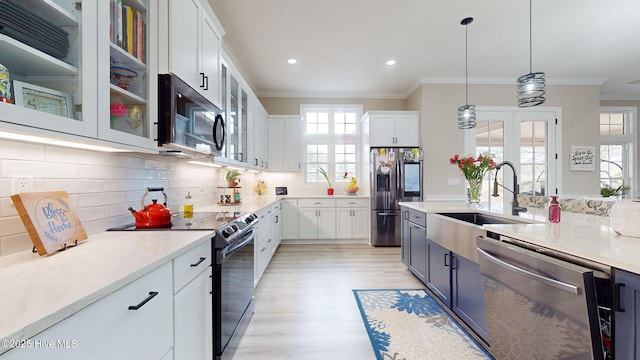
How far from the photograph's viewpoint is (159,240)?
123cm

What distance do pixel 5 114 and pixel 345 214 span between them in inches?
167

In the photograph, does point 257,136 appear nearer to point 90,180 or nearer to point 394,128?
point 394,128

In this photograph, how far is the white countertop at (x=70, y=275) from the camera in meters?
0.55

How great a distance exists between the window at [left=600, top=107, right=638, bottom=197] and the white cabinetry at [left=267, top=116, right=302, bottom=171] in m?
5.99

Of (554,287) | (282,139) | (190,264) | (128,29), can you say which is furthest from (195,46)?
(282,139)

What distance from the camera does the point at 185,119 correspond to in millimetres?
1679

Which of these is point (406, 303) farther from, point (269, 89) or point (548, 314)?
point (269, 89)

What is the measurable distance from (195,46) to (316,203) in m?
3.24

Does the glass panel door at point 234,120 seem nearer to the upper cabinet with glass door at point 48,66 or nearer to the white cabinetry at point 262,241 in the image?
the white cabinetry at point 262,241

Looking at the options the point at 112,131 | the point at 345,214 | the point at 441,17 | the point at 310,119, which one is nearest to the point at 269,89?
the point at 310,119

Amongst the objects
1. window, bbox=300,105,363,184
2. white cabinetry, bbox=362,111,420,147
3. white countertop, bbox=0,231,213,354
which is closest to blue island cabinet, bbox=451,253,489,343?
white countertop, bbox=0,231,213,354

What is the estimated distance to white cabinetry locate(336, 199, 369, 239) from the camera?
467 cm

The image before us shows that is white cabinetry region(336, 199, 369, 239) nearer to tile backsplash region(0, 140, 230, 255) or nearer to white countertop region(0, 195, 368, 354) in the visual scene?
tile backsplash region(0, 140, 230, 255)

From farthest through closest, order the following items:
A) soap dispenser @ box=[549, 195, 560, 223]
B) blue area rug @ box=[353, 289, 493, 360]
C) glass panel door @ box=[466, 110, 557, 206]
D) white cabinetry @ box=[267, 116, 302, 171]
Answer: white cabinetry @ box=[267, 116, 302, 171]
glass panel door @ box=[466, 110, 557, 206]
blue area rug @ box=[353, 289, 493, 360]
soap dispenser @ box=[549, 195, 560, 223]
